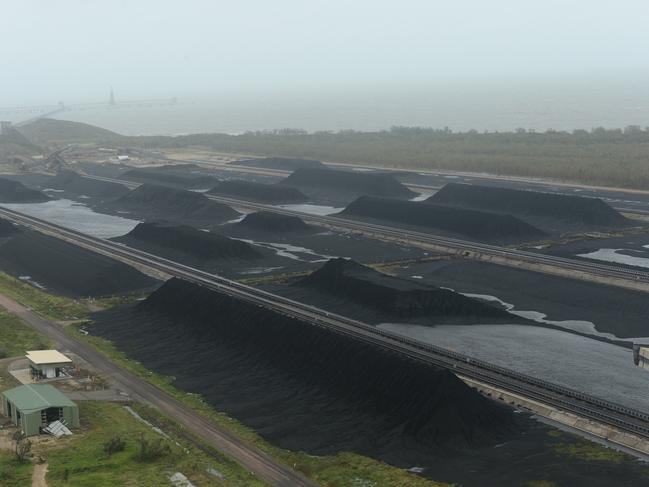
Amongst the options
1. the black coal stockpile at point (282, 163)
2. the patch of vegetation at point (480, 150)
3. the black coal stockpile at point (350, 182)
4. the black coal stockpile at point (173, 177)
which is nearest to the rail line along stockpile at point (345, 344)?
the black coal stockpile at point (350, 182)

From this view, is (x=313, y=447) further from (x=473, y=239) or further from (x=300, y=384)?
(x=473, y=239)

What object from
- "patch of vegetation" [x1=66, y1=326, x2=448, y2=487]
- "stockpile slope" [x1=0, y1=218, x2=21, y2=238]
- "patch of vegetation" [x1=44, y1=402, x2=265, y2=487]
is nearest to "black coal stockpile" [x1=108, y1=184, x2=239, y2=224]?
"stockpile slope" [x1=0, y1=218, x2=21, y2=238]

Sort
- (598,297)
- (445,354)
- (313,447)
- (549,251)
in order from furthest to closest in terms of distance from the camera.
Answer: (549,251) → (598,297) → (445,354) → (313,447)

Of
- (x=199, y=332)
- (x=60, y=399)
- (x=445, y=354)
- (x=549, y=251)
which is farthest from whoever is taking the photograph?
(x=549, y=251)

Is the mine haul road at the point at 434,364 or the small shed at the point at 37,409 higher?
the mine haul road at the point at 434,364

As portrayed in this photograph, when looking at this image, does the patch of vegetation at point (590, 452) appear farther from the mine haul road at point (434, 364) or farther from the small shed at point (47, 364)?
the small shed at point (47, 364)

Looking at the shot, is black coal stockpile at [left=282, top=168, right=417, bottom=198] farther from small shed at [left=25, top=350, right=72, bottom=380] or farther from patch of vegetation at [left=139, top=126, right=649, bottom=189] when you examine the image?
small shed at [left=25, top=350, right=72, bottom=380]

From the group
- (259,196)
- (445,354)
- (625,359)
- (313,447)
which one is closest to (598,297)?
(625,359)
